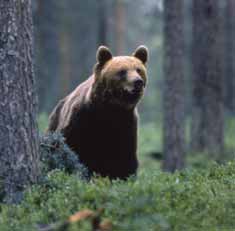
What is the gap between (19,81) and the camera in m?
7.25

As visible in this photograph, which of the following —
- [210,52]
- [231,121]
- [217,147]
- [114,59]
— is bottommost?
[231,121]

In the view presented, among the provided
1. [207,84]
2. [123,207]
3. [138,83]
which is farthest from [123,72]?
[207,84]

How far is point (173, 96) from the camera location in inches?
624

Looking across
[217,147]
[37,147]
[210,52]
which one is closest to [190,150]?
[217,147]

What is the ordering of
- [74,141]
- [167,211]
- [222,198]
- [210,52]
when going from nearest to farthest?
[167,211]
[222,198]
[74,141]
[210,52]

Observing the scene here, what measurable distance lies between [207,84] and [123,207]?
43.6 feet

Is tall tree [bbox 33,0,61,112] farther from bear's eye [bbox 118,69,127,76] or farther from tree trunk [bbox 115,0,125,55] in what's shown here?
bear's eye [bbox 118,69,127,76]

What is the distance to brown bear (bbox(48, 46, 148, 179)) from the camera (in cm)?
950

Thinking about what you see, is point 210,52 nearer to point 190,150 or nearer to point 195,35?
point 195,35

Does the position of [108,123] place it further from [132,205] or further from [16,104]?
[132,205]

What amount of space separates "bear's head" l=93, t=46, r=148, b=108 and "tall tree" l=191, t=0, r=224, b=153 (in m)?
9.49

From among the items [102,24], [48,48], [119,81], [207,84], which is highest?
[119,81]

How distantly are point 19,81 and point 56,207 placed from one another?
1.48 m

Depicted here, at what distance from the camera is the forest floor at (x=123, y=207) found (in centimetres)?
584
